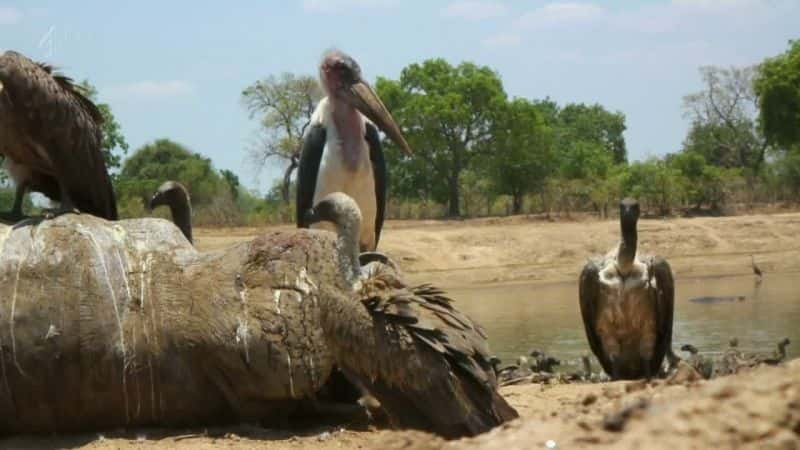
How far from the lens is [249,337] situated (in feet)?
22.2

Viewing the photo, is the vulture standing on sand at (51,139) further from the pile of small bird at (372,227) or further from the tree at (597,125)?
the tree at (597,125)

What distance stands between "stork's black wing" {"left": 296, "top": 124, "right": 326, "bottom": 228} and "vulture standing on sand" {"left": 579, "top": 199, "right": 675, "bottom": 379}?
286 centimetres

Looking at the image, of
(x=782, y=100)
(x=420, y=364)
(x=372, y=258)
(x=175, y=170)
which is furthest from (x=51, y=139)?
(x=175, y=170)

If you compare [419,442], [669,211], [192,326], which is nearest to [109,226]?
[192,326]

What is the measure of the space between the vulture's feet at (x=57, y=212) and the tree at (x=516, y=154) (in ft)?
131

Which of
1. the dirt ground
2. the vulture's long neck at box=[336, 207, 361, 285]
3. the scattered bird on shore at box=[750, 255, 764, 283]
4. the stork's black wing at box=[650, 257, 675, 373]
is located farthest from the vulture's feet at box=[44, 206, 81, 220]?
the scattered bird on shore at box=[750, 255, 764, 283]

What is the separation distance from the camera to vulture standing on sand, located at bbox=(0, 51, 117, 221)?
7441 mm

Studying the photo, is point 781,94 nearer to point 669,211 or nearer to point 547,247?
point 669,211

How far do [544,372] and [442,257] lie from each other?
2052cm

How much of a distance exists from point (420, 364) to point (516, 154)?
136ft

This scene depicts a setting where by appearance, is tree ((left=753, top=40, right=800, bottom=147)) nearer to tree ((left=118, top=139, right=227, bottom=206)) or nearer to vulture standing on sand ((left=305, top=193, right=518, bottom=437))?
tree ((left=118, top=139, right=227, bottom=206))

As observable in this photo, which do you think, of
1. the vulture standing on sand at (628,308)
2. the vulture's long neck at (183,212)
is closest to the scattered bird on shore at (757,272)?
the vulture standing on sand at (628,308)

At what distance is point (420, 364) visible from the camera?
6531mm

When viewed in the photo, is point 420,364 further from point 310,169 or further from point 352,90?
point 352,90
